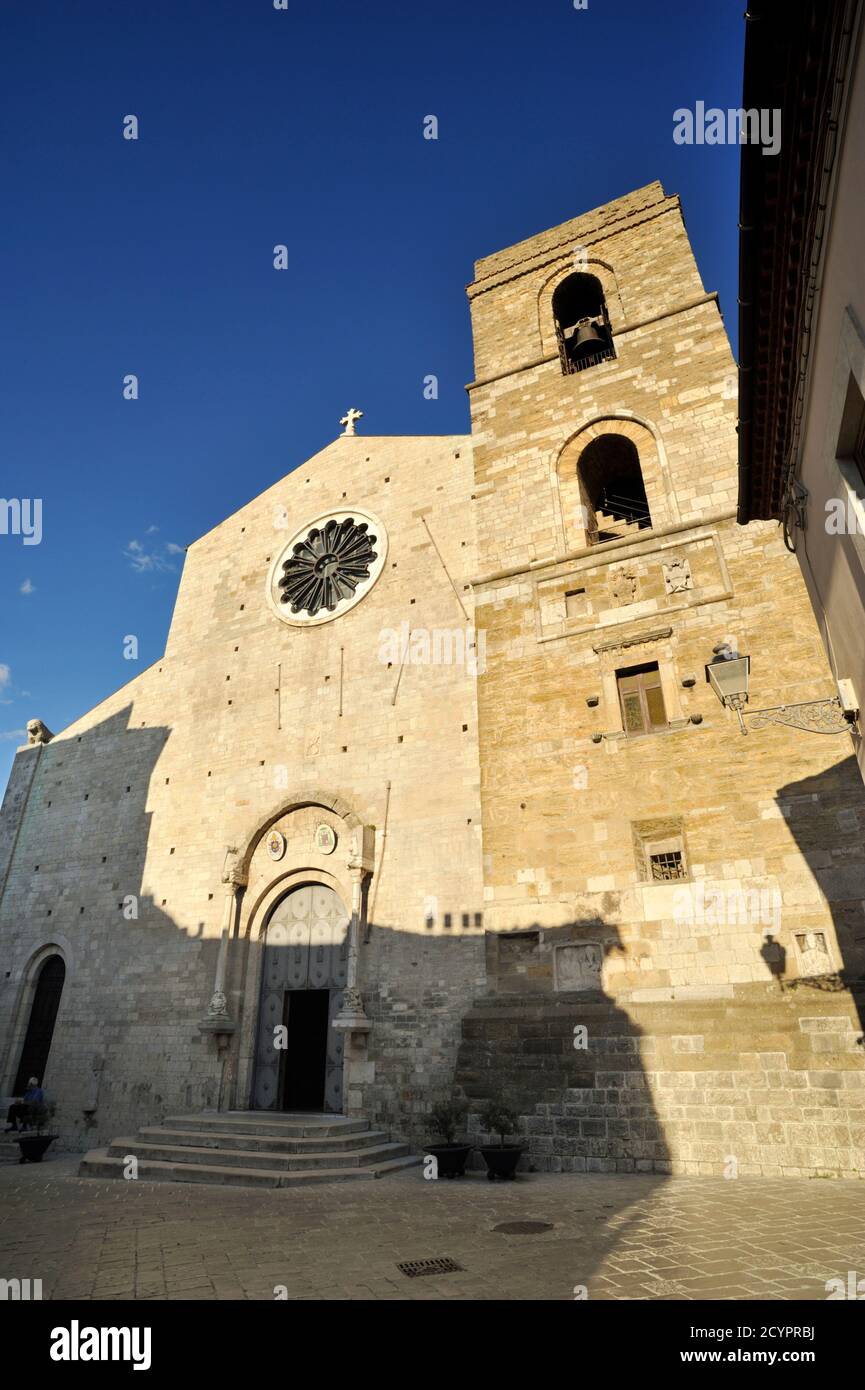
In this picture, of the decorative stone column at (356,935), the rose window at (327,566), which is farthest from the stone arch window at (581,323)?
the decorative stone column at (356,935)

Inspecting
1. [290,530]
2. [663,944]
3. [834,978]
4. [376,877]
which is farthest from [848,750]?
[290,530]

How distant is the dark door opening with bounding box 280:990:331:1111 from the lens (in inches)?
485

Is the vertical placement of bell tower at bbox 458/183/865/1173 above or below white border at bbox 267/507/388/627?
below

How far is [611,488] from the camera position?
14.8 meters

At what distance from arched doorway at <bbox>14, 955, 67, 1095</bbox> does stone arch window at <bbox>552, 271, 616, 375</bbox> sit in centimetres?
1624

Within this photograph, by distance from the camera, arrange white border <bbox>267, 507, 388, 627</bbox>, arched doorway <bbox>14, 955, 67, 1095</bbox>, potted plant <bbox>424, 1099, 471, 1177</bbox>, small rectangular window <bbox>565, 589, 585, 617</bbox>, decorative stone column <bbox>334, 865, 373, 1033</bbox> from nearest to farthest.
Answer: potted plant <bbox>424, 1099, 471, 1177</bbox>
decorative stone column <bbox>334, 865, 373, 1033</bbox>
small rectangular window <bbox>565, 589, 585, 617</bbox>
arched doorway <bbox>14, 955, 67, 1095</bbox>
white border <bbox>267, 507, 388, 627</bbox>

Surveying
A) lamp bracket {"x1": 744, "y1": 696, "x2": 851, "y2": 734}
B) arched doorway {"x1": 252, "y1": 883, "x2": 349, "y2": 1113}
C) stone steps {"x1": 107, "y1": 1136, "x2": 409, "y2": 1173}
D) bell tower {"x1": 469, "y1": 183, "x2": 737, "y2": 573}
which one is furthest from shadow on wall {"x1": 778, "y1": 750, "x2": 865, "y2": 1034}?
arched doorway {"x1": 252, "y1": 883, "x2": 349, "y2": 1113}

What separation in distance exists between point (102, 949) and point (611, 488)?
45.4 feet

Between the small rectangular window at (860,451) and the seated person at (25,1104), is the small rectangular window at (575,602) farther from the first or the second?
the seated person at (25,1104)

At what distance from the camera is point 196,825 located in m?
15.0

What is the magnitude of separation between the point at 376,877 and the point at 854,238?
34.2ft

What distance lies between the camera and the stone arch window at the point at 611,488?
13469 mm

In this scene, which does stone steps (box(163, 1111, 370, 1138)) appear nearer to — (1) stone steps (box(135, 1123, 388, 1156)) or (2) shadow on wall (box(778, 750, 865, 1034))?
(1) stone steps (box(135, 1123, 388, 1156))

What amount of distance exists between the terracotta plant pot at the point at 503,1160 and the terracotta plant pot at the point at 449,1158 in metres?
0.39
